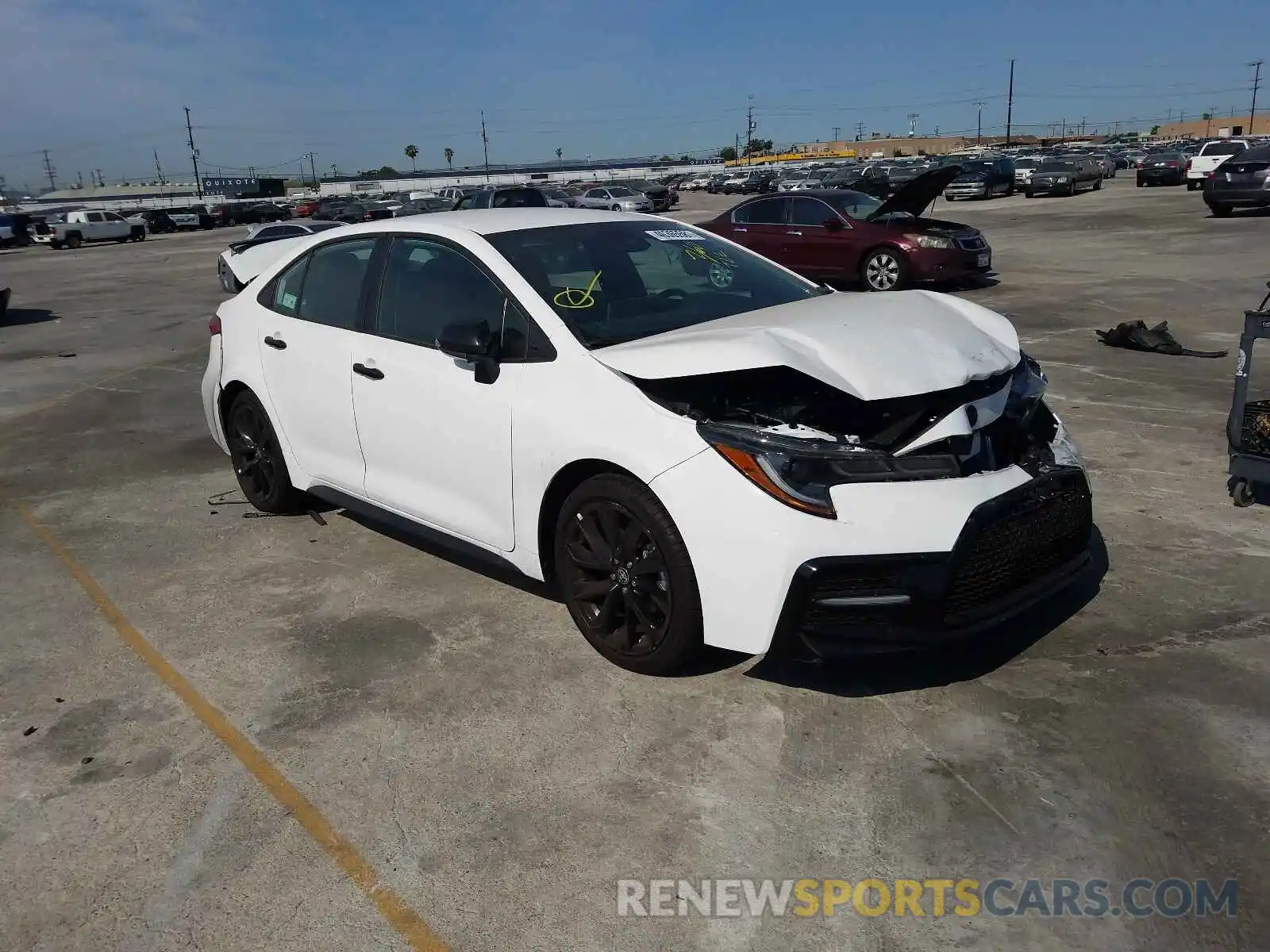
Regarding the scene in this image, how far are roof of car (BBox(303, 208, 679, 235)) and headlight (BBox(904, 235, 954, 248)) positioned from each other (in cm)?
995

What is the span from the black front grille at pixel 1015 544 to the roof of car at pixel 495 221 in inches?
90.9

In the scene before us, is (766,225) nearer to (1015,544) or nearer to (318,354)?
(318,354)

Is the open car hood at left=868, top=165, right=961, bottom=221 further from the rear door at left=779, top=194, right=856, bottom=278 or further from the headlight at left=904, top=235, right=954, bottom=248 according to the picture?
the rear door at left=779, top=194, right=856, bottom=278

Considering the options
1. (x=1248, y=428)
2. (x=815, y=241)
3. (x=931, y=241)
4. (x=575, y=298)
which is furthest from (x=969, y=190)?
(x=575, y=298)

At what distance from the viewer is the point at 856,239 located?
14.6m

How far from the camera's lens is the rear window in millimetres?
34688

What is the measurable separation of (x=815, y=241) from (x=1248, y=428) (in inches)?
417

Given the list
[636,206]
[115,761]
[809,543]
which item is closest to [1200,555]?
[809,543]

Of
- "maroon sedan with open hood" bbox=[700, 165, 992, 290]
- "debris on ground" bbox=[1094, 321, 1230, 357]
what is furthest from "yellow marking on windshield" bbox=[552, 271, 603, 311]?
"maroon sedan with open hood" bbox=[700, 165, 992, 290]

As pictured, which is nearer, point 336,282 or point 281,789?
point 281,789

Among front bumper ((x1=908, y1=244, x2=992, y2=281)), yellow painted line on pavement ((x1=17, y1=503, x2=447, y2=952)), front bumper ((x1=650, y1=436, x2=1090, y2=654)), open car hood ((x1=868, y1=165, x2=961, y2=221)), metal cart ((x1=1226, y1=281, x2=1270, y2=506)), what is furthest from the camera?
front bumper ((x1=908, y1=244, x2=992, y2=281))

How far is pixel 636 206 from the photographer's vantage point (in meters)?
40.4

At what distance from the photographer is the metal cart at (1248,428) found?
195 inches

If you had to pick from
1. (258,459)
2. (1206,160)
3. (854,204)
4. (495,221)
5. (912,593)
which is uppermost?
(495,221)
